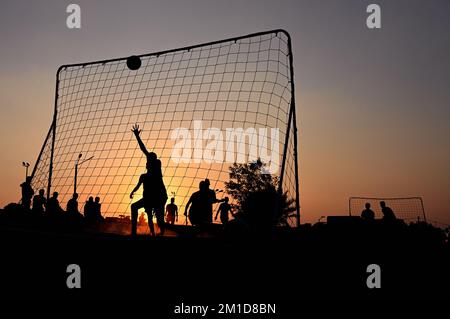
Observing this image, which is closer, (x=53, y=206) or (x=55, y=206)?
(x=53, y=206)

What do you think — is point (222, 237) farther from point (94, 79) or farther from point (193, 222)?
point (94, 79)

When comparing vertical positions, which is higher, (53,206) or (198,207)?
(53,206)

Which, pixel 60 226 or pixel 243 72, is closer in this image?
pixel 60 226

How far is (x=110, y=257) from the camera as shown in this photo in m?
5.33

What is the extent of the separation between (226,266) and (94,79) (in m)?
9.03

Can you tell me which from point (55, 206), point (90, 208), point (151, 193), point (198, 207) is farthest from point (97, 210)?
point (151, 193)

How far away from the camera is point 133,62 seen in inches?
456

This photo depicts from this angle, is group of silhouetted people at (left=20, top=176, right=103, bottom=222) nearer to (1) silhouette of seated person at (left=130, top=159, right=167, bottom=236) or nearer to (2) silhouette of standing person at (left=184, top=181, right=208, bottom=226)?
(1) silhouette of seated person at (left=130, top=159, right=167, bottom=236)

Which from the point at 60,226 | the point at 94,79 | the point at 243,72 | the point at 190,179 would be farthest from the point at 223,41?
the point at 60,226

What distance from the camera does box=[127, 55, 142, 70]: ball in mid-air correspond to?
11555 mm

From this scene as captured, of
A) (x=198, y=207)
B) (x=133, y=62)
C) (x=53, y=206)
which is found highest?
(x=133, y=62)

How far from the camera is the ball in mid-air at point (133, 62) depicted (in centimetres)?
1155

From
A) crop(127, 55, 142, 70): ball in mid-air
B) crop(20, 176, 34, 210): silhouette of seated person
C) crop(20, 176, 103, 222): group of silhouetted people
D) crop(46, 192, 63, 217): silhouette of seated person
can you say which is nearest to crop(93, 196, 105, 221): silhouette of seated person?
crop(20, 176, 103, 222): group of silhouetted people

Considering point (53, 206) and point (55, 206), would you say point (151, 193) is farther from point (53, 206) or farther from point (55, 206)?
point (55, 206)
